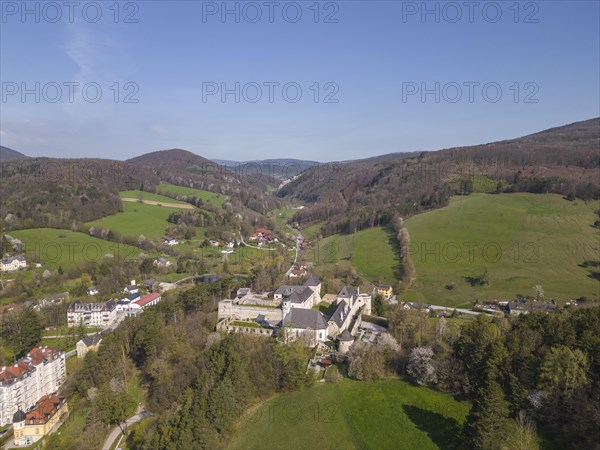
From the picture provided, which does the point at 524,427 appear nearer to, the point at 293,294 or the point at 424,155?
the point at 293,294

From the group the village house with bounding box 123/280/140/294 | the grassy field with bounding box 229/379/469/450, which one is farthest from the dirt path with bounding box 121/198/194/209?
the grassy field with bounding box 229/379/469/450

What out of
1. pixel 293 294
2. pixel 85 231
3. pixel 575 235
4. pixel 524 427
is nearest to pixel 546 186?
pixel 575 235

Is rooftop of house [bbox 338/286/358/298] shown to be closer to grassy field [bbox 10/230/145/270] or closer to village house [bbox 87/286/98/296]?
village house [bbox 87/286/98/296]

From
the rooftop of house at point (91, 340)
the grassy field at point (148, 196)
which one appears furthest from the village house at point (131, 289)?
the grassy field at point (148, 196)

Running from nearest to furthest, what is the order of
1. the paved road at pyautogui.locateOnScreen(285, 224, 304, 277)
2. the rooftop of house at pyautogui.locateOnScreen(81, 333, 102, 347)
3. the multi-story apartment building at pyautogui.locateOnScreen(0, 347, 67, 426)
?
the multi-story apartment building at pyautogui.locateOnScreen(0, 347, 67, 426) < the rooftop of house at pyautogui.locateOnScreen(81, 333, 102, 347) < the paved road at pyautogui.locateOnScreen(285, 224, 304, 277)

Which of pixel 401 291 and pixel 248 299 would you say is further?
pixel 401 291

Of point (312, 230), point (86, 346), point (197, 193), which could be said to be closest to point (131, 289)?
point (86, 346)
